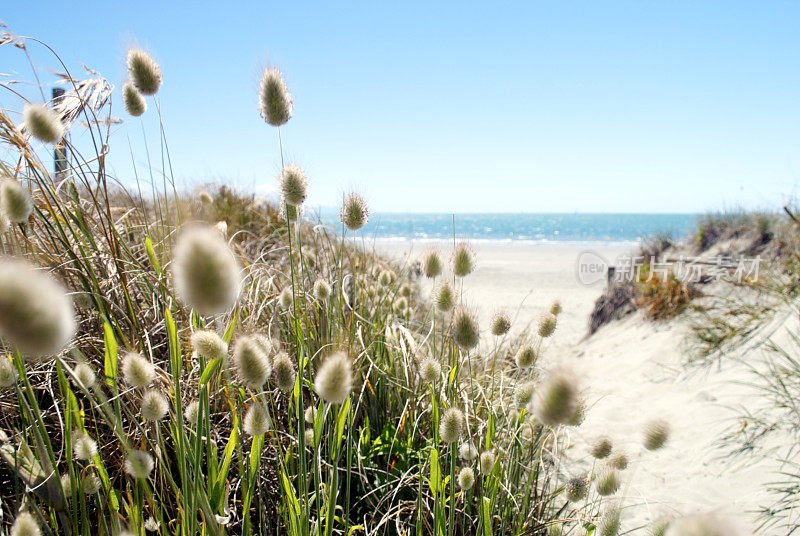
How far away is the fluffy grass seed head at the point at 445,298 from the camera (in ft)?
4.99

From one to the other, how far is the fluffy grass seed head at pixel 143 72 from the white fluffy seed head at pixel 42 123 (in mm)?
283

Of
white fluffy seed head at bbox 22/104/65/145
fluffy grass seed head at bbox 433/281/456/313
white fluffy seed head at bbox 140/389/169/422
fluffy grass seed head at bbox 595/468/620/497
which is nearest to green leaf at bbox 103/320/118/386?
white fluffy seed head at bbox 140/389/169/422

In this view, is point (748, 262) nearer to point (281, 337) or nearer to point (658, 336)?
point (658, 336)

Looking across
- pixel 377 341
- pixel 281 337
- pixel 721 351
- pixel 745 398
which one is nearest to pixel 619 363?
pixel 721 351

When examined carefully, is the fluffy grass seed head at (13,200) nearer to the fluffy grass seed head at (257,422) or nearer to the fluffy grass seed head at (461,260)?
the fluffy grass seed head at (257,422)

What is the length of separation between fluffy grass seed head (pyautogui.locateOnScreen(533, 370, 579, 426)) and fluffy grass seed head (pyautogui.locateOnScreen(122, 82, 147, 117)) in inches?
66.3

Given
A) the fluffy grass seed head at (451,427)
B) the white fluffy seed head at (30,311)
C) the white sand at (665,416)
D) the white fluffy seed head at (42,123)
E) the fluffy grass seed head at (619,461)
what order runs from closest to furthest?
the white fluffy seed head at (30,311), the fluffy grass seed head at (451,427), the white fluffy seed head at (42,123), the fluffy grass seed head at (619,461), the white sand at (665,416)

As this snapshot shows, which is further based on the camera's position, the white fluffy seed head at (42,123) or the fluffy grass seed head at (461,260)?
the fluffy grass seed head at (461,260)

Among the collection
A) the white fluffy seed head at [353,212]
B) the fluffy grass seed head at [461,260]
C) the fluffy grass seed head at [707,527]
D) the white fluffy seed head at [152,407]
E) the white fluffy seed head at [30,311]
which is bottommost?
the white fluffy seed head at [152,407]

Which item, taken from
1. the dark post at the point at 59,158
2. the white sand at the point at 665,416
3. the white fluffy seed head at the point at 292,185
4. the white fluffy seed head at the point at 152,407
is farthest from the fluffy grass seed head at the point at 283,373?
the dark post at the point at 59,158

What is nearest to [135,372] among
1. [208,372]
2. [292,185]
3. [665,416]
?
[208,372]

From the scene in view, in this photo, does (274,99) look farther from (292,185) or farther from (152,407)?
(152,407)

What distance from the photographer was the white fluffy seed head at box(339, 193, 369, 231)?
1.53 m

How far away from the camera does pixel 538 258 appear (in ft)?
74.3
